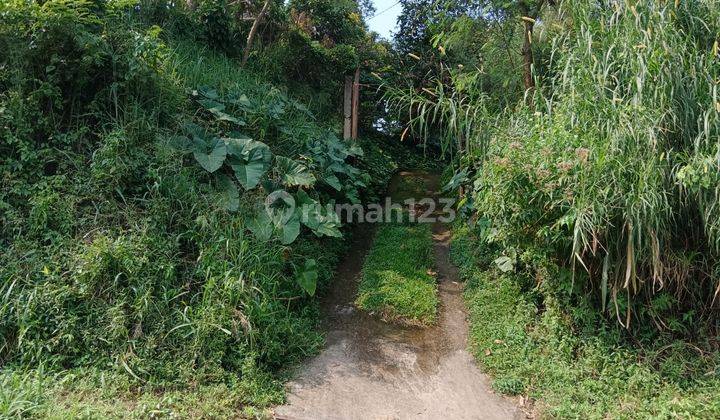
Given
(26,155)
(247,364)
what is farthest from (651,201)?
(26,155)

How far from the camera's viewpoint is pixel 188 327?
10.8ft

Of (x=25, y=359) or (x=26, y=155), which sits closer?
(x=25, y=359)

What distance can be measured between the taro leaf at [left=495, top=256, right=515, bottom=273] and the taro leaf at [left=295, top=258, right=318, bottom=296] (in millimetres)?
1661

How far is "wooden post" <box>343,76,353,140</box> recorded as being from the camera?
7035mm

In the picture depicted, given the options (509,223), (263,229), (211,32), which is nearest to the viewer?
(509,223)

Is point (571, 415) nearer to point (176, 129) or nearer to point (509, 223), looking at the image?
point (509, 223)

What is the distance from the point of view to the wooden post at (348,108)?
23.1 ft

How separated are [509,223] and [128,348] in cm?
291

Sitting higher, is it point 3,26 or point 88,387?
point 3,26

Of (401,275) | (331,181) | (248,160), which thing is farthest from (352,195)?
(248,160)

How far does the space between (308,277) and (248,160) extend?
1.31 metres

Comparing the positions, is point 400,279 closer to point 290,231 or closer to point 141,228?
point 290,231

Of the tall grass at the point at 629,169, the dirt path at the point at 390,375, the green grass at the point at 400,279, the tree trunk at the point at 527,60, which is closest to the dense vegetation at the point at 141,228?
the dirt path at the point at 390,375

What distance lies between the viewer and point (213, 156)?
441cm
